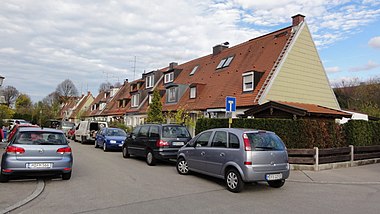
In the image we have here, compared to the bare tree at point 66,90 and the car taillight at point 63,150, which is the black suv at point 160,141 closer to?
the car taillight at point 63,150

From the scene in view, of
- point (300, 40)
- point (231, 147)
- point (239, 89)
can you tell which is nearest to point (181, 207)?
point (231, 147)

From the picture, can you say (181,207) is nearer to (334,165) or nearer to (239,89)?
(334,165)

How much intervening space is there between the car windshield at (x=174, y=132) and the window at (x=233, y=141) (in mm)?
4741

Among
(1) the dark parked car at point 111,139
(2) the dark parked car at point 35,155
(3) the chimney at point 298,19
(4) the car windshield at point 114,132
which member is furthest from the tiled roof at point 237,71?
(2) the dark parked car at point 35,155

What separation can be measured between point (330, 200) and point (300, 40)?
17.5 meters

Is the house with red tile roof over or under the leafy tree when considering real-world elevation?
over

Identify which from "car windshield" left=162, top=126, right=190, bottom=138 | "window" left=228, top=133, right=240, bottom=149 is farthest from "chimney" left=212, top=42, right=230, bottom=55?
"window" left=228, top=133, right=240, bottom=149

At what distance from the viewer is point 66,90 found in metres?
90.3

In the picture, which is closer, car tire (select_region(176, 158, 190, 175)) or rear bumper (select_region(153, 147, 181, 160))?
car tire (select_region(176, 158, 190, 175))

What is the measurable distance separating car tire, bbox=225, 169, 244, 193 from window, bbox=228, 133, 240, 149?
2.14ft

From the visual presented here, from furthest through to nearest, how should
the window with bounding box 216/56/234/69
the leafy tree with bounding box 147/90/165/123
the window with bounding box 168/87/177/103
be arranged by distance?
the window with bounding box 168/87/177/103 → the window with bounding box 216/56/234/69 → the leafy tree with bounding box 147/90/165/123

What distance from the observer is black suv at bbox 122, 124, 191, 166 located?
13.1 metres

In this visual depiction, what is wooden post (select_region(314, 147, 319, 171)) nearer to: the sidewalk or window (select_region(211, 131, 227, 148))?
the sidewalk

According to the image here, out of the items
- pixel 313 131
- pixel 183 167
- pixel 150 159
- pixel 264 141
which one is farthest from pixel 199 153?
pixel 313 131
